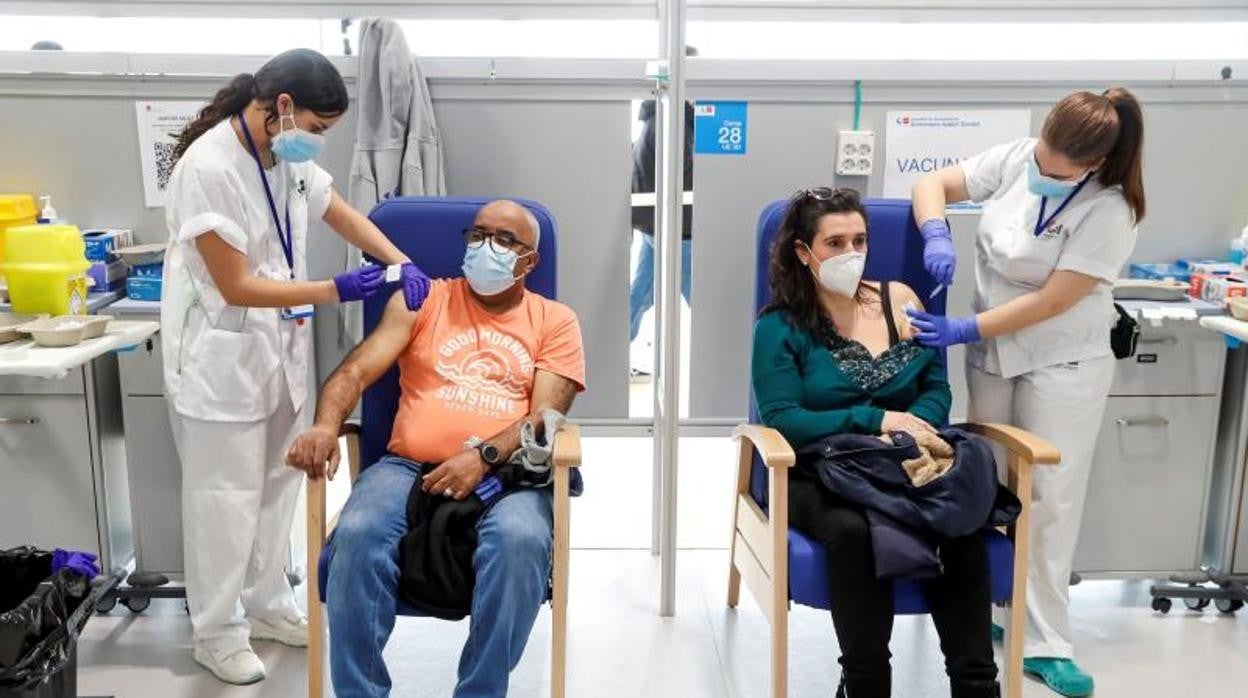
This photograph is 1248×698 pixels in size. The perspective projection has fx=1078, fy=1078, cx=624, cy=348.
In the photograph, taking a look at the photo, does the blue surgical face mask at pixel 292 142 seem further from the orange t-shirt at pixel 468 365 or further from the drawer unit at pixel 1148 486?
the drawer unit at pixel 1148 486

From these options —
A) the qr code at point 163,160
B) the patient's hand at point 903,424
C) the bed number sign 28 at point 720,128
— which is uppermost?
the bed number sign 28 at point 720,128

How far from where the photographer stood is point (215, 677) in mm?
2449

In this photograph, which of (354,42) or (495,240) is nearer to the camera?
(495,240)

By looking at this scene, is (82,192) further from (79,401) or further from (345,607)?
(345,607)

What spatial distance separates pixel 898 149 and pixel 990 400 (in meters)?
0.93

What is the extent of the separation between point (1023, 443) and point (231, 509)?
1646 mm

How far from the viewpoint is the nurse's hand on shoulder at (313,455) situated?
2043 millimetres

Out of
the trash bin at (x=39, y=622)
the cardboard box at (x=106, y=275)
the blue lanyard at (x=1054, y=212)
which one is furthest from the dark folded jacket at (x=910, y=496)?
the cardboard box at (x=106, y=275)

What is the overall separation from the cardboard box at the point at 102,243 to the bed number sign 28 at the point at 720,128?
5.31 ft

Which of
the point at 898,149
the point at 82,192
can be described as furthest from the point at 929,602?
the point at 82,192

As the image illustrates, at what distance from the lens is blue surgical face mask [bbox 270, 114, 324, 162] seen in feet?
7.11

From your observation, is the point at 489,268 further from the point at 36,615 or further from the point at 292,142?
the point at 36,615

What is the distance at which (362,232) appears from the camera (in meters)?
2.38

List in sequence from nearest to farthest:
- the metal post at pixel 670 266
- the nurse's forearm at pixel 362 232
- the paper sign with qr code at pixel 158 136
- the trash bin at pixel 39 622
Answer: the trash bin at pixel 39 622 < the nurse's forearm at pixel 362 232 < the metal post at pixel 670 266 < the paper sign with qr code at pixel 158 136
